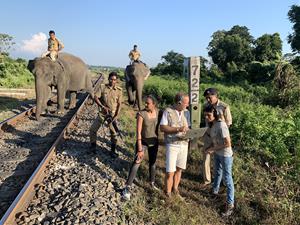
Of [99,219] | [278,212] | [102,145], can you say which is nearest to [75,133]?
[102,145]

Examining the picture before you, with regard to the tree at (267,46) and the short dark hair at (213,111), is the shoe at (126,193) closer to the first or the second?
the short dark hair at (213,111)

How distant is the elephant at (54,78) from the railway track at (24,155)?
2.17ft

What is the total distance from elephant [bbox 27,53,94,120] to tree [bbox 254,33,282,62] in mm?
27584

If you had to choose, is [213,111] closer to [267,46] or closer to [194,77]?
[194,77]

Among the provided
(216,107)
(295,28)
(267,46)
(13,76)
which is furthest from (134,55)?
(267,46)

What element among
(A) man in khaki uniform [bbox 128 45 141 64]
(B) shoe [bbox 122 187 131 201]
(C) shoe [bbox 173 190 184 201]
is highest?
(A) man in khaki uniform [bbox 128 45 141 64]

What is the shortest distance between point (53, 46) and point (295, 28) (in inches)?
1097

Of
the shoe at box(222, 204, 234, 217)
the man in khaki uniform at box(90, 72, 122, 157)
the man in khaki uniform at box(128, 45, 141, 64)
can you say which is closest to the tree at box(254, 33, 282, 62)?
the man in khaki uniform at box(128, 45, 141, 64)

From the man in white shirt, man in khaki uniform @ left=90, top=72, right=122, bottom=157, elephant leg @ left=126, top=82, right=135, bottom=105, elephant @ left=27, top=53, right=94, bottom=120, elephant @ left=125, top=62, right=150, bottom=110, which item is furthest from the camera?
elephant leg @ left=126, top=82, right=135, bottom=105

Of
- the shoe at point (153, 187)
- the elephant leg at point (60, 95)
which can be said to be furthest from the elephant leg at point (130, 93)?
the shoe at point (153, 187)

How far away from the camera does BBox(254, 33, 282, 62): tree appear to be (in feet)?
128

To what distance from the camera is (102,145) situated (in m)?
8.91

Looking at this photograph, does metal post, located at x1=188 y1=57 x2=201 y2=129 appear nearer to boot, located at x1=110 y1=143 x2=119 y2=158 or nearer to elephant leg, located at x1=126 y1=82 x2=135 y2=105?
boot, located at x1=110 y1=143 x2=119 y2=158

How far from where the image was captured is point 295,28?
1369 inches
